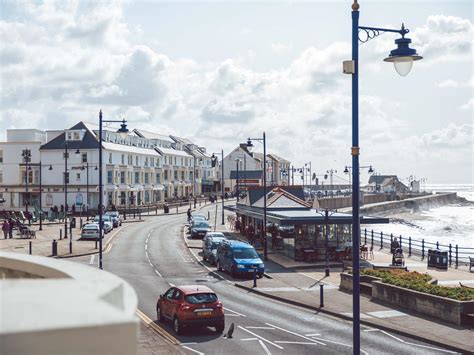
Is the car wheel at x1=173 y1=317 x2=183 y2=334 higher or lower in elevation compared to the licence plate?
lower

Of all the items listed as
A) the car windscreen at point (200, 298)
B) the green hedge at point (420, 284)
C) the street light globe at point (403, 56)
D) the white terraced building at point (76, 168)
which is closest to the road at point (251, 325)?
the car windscreen at point (200, 298)

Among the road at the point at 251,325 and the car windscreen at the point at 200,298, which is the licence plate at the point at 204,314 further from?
the road at the point at 251,325

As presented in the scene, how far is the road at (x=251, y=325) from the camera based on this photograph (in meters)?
18.3

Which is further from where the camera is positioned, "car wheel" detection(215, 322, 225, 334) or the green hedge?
the green hedge

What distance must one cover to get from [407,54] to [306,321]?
1245 cm

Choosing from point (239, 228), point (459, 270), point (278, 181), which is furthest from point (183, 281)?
point (278, 181)

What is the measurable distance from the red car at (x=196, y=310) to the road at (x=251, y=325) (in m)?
0.40

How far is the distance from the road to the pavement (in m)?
0.51

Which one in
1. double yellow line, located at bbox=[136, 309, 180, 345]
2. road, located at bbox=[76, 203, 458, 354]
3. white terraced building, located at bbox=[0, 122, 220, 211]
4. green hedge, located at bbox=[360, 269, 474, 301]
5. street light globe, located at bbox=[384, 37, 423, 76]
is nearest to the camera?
street light globe, located at bbox=[384, 37, 423, 76]

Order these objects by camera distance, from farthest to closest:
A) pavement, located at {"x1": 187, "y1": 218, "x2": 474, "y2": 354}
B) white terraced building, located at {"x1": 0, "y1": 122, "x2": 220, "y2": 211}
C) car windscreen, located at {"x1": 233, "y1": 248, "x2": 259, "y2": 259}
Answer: white terraced building, located at {"x1": 0, "y1": 122, "x2": 220, "y2": 211}, car windscreen, located at {"x1": 233, "y1": 248, "x2": 259, "y2": 259}, pavement, located at {"x1": 187, "y1": 218, "x2": 474, "y2": 354}

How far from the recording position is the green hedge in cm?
2194

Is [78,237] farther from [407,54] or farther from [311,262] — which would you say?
[407,54]

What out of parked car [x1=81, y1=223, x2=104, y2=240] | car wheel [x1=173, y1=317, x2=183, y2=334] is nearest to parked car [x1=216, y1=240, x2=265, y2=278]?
car wheel [x1=173, y1=317, x2=183, y2=334]

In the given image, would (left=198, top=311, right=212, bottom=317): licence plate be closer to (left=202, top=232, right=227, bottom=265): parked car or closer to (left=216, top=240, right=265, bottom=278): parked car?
(left=216, top=240, right=265, bottom=278): parked car
